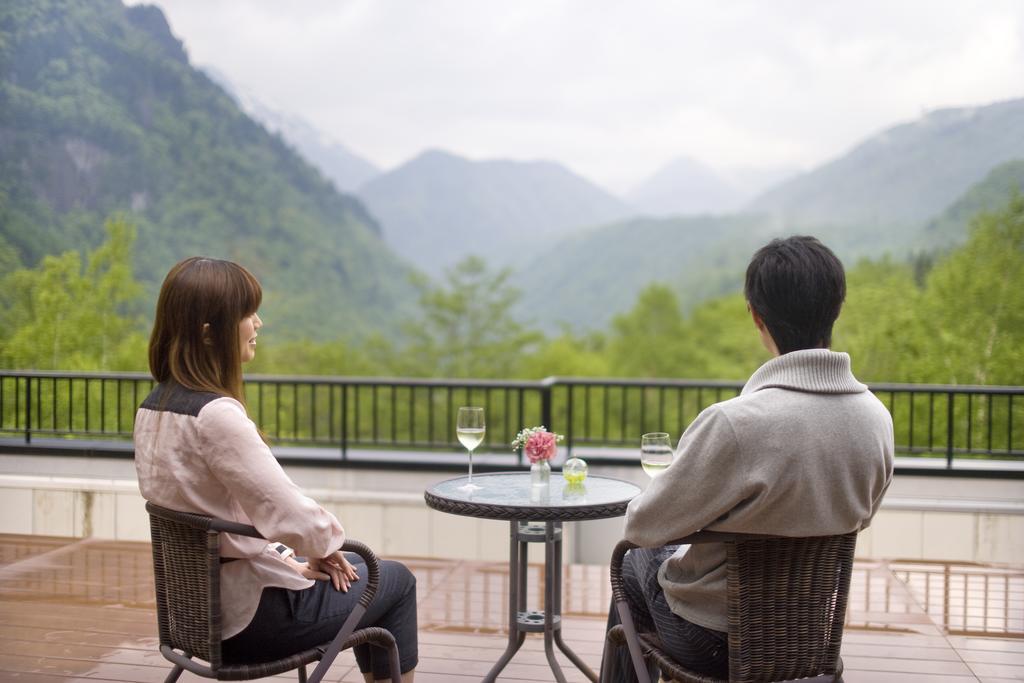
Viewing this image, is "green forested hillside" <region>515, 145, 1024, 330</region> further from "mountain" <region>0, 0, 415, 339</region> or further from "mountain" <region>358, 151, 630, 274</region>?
"mountain" <region>0, 0, 415, 339</region>

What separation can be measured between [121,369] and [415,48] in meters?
27.0

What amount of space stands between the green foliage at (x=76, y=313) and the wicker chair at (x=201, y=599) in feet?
43.9

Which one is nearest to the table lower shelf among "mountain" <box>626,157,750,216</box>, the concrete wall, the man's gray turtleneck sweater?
the man's gray turtleneck sweater

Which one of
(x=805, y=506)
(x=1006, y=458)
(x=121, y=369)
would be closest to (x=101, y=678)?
(x=805, y=506)

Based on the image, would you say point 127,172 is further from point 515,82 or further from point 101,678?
point 101,678

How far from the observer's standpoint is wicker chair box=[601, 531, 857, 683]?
5.07 ft

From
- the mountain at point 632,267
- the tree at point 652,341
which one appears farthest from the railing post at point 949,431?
the mountain at point 632,267

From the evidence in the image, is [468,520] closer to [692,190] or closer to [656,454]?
[656,454]

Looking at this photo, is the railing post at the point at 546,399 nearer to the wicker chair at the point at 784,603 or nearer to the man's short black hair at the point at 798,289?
the wicker chair at the point at 784,603

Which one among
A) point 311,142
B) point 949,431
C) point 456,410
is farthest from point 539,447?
point 311,142

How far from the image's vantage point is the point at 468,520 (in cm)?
506

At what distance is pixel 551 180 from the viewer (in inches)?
2036

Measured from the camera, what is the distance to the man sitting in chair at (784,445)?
1458 millimetres

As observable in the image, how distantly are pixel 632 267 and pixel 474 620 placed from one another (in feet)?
142
